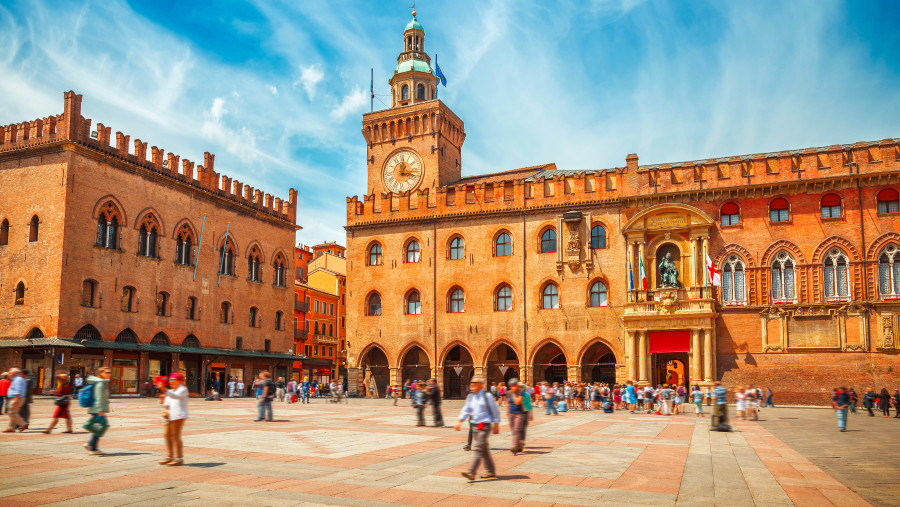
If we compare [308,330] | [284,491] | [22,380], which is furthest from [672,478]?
[308,330]

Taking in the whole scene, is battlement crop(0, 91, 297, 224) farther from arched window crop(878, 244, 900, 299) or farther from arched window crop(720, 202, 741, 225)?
arched window crop(878, 244, 900, 299)

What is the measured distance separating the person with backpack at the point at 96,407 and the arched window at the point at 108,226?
26879mm

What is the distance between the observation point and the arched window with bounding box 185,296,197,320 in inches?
1740

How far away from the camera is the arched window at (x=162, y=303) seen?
42062 mm

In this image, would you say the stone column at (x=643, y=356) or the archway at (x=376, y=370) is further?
the archway at (x=376, y=370)

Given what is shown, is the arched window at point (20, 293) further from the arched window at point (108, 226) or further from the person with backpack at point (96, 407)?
the person with backpack at point (96, 407)

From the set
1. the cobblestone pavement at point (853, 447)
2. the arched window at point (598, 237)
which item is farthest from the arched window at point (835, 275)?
the arched window at point (598, 237)

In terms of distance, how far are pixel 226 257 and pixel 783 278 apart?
3348 centimetres

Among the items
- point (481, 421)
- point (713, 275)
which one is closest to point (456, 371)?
point (713, 275)

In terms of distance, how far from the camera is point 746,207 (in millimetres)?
38781

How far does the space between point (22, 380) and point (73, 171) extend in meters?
22.7

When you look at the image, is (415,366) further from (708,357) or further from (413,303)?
(708,357)

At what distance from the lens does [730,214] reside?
1544 inches

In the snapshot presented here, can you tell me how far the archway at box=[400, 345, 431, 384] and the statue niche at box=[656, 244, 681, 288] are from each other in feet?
49.8
